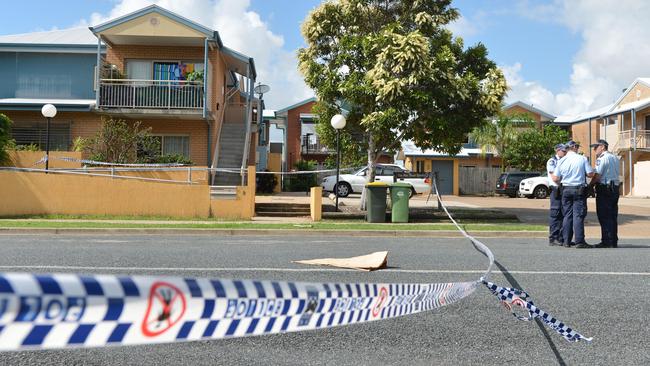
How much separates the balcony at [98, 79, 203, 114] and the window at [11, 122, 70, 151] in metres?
2.40

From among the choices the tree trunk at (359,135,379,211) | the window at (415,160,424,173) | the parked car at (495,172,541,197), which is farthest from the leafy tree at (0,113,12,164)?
the window at (415,160,424,173)

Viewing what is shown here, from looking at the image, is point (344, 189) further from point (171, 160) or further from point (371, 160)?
point (171, 160)

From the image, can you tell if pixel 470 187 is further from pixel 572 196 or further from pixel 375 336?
pixel 375 336

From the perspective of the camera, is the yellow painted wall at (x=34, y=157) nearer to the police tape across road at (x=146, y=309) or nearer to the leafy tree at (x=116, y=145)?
the leafy tree at (x=116, y=145)

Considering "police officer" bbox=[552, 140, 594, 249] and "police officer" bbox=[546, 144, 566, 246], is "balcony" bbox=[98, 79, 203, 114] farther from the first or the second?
"police officer" bbox=[552, 140, 594, 249]

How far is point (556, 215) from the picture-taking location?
9.85 metres

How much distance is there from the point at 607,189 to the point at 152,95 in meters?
15.6

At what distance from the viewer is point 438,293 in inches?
139

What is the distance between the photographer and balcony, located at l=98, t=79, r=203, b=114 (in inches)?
780

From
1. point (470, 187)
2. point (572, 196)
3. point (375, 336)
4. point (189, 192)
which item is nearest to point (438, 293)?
point (375, 336)

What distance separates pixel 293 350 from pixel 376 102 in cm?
1228

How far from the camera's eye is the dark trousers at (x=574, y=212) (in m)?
9.08

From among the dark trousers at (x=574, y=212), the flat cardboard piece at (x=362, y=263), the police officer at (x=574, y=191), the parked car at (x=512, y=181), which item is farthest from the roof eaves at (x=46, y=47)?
the parked car at (x=512, y=181)

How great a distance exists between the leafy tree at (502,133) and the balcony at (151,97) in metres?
23.5
